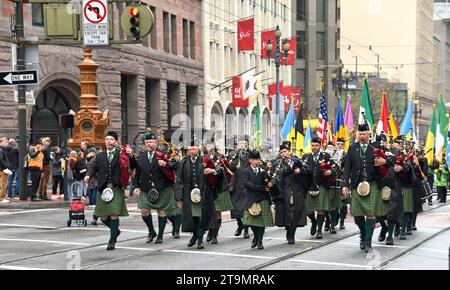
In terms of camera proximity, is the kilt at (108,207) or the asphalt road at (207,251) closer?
the asphalt road at (207,251)

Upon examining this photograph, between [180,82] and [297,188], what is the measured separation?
32.7 meters

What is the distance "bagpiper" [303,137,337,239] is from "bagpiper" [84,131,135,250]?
3.94 meters

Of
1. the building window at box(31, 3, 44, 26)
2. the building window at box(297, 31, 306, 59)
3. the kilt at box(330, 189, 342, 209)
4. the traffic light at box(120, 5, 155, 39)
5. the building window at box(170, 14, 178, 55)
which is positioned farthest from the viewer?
the building window at box(297, 31, 306, 59)

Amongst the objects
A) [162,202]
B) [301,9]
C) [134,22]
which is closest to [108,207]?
[162,202]

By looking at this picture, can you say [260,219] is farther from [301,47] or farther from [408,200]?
[301,47]

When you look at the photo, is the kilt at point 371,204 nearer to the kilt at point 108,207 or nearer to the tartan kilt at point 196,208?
the tartan kilt at point 196,208

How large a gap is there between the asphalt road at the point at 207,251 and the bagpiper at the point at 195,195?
37cm

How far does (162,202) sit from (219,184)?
1.04 meters

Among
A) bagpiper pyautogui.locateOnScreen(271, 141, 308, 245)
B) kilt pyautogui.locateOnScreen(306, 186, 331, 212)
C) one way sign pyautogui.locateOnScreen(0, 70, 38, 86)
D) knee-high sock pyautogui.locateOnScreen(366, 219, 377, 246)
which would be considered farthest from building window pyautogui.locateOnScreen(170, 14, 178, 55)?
knee-high sock pyautogui.locateOnScreen(366, 219, 377, 246)

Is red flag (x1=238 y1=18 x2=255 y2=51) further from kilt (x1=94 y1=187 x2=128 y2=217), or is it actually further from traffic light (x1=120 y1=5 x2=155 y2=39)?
kilt (x1=94 y1=187 x2=128 y2=217)

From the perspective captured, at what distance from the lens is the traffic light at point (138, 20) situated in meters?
23.1

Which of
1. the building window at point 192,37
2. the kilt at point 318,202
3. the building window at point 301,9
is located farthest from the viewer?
the building window at point 301,9

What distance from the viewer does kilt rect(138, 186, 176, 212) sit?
661 inches

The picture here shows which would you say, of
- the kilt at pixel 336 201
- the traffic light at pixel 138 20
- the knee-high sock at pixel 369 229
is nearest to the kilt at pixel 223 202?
the kilt at pixel 336 201
